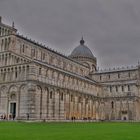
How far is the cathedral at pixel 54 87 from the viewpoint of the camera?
54.3 metres

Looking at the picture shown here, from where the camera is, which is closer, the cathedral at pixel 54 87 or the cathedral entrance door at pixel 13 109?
the cathedral at pixel 54 87

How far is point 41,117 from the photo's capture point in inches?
2138

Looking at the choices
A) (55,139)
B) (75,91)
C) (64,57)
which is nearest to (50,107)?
(75,91)

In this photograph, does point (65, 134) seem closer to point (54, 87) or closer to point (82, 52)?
point (54, 87)

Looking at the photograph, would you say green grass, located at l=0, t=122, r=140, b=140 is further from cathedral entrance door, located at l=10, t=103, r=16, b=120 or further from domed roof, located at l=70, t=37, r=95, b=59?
domed roof, located at l=70, t=37, r=95, b=59

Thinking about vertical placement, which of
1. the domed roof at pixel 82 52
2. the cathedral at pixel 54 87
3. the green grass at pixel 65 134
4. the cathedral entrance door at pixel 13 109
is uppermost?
the domed roof at pixel 82 52

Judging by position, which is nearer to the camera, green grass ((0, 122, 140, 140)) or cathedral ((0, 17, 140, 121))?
green grass ((0, 122, 140, 140))

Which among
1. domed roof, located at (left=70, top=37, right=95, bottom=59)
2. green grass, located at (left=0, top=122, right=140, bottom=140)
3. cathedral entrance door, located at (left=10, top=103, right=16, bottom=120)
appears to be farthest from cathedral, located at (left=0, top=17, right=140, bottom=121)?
green grass, located at (left=0, top=122, right=140, bottom=140)

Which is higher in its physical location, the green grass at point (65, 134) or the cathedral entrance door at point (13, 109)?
the cathedral entrance door at point (13, 109)

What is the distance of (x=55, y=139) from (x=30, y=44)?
49810mm

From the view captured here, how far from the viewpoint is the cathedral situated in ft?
178

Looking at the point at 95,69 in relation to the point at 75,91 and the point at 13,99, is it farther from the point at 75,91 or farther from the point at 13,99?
the point at 13,99

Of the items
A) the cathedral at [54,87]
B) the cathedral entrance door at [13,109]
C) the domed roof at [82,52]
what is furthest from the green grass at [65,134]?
the domed roof at [82,52]

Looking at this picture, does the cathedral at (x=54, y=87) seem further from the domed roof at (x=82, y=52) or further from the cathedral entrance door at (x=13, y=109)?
the domed roof at (x=82, y=52)
